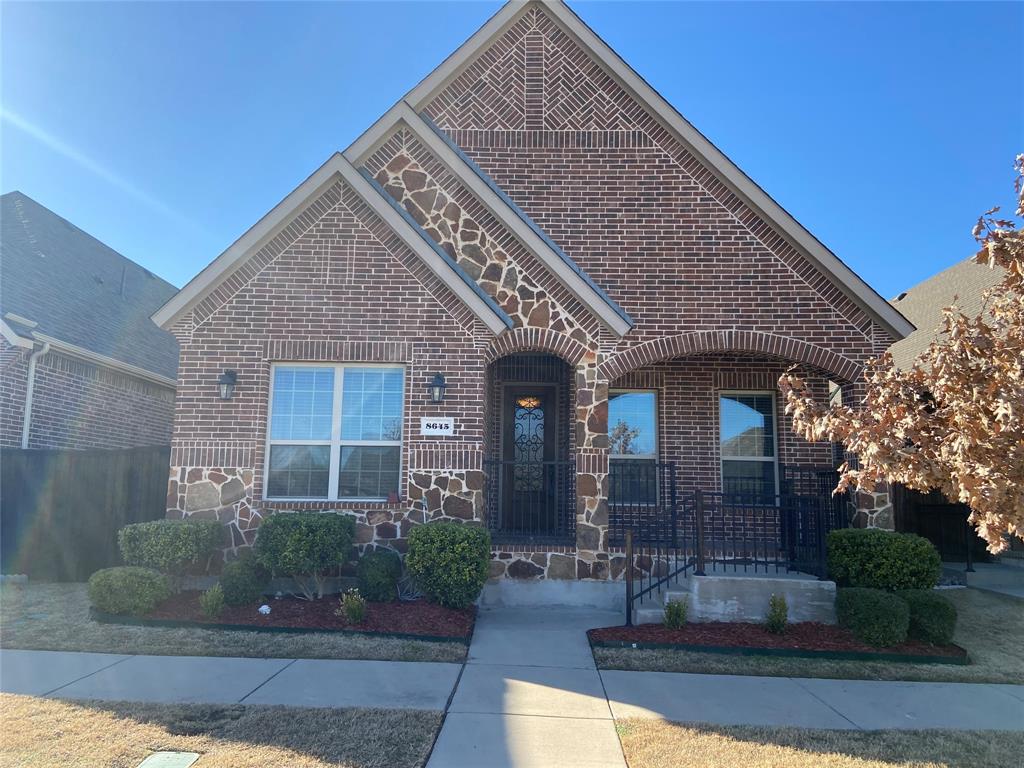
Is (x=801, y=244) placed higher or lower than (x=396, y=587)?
higher

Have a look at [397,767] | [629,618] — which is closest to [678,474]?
[629,618]

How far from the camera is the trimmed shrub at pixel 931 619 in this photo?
24.6ft

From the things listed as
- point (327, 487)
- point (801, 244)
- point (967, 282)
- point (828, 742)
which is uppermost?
point (967, 282)

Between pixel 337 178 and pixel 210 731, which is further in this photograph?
pixel 337 178

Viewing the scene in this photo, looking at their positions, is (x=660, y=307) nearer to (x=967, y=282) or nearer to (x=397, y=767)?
→ (x=397, y=767)

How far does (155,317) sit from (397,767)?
7.37 meters

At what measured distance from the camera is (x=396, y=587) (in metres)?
8.60

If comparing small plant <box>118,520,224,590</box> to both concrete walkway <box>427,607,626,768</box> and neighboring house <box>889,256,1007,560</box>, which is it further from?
neighboring house <box>889,256,1007,560</box>

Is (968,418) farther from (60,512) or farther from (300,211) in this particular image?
(60,512)

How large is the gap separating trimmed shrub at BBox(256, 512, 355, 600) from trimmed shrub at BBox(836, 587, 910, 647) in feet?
19.2

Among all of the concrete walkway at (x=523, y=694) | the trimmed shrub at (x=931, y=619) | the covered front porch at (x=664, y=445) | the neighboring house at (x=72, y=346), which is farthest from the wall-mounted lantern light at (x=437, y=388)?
the neighboring house at (x=72, y=346)

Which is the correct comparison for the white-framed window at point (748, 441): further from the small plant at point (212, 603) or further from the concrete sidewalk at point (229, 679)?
the small plant at point (212, 603)

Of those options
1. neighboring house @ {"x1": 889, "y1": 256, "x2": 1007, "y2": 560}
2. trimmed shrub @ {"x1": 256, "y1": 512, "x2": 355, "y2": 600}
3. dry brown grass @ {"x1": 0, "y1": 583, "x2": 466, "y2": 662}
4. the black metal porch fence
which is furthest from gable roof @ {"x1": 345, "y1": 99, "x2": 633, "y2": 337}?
neighboring house @ {"x1": 889, "y1": 256, "x2": 1007, "y2": 560}

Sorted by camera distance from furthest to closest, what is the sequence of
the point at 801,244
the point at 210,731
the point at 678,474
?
the point at 678,474 → the point at 801,244 → the point at 210,731
